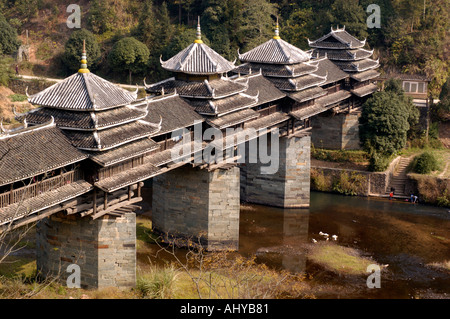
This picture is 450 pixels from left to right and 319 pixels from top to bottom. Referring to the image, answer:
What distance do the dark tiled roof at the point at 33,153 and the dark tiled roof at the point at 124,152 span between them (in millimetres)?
734

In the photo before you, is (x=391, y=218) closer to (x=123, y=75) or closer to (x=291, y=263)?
(x=291, y=263)

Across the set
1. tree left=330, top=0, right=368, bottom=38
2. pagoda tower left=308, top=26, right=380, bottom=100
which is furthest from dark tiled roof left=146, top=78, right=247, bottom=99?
tree left=330, top=0, right=368, bottom=38

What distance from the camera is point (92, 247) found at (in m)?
32.6

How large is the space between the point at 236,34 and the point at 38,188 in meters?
43.2

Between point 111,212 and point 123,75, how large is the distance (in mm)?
40061

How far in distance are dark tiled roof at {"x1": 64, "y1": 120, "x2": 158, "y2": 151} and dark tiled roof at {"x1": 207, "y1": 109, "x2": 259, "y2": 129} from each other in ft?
21.1

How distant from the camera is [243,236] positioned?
4431 cm

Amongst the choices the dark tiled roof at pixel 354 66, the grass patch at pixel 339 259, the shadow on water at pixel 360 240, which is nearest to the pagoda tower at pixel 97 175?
the shadow on water at pixel 360 240

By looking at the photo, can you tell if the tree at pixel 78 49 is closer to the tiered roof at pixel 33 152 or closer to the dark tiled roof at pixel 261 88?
the dark tiled roof at pixel 261 88

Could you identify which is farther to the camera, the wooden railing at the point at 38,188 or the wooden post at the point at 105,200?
the wooden post at the point at 105,200

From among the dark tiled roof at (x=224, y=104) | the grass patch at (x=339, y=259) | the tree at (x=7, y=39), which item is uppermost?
the tree at (x=7, y=39)

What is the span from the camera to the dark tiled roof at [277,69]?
4788 centimetres

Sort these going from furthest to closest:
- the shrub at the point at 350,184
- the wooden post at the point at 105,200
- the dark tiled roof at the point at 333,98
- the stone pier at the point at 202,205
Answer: the shrub at the point at 350,184
the dark tiled roof at the point at 333,98
the stone pier at the point at 202,205
the wooden post at the point at 105,200

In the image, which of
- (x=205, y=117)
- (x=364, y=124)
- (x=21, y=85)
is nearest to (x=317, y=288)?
(x=205, y=117)
